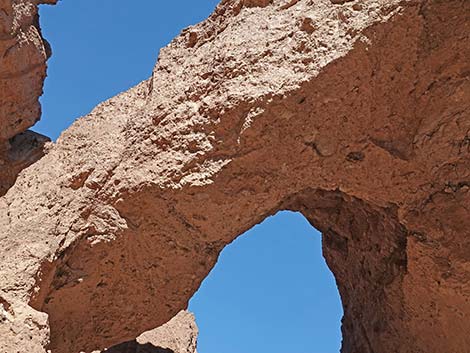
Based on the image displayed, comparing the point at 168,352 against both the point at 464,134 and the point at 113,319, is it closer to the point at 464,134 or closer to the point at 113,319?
the point at 113,319

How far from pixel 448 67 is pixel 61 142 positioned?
3.04 metres

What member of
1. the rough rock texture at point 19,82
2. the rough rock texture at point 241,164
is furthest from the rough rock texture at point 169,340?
the rough rock texture at point 19,82

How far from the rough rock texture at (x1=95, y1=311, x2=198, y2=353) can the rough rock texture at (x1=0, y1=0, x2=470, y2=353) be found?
225 centimetres

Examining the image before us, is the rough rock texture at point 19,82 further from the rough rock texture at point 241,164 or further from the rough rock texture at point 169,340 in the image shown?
the rough rock texture at point 169,340

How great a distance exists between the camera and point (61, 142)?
4.92m

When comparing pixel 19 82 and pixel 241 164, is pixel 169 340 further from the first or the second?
pixel 241 164

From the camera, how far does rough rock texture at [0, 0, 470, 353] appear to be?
4.05m

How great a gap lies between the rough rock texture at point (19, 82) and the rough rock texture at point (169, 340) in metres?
2.39

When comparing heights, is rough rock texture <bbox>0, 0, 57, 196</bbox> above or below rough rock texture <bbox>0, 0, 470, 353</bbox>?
above

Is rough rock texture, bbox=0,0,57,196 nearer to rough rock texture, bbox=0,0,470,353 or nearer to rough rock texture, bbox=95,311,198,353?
rough rock texture, bbox=0,0,470,353

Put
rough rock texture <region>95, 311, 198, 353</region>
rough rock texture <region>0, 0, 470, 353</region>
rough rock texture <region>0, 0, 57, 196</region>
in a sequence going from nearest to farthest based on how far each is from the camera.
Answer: rough rock texture <region>0, 0, 470, 353</region> < rough rock texture <region>0, 0, 57, 196</region> < rough rock texture <region>95, 311, 198, 353</region>

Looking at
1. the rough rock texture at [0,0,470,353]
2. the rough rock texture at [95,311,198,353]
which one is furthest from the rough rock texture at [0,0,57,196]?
the rough rock texture at [95,311,198,353]

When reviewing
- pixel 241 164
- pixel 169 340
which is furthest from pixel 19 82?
pixel 169 340

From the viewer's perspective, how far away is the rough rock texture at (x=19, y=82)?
5500mm
